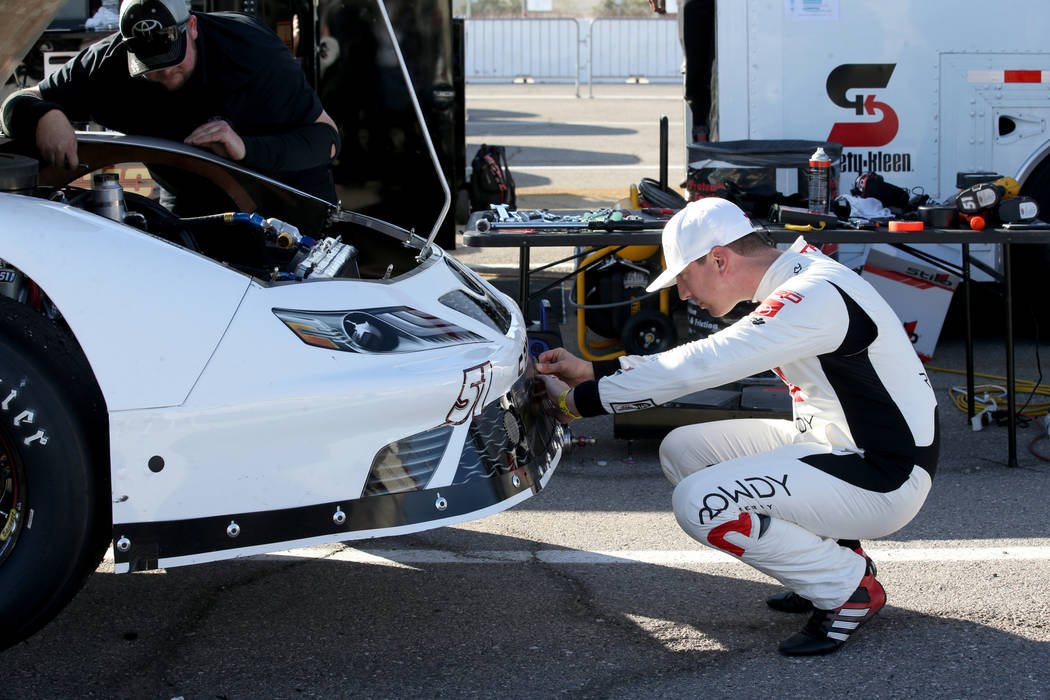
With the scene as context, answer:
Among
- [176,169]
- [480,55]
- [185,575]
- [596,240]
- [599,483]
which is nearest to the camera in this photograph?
[185,575]

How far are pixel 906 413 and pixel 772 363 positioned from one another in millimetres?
405

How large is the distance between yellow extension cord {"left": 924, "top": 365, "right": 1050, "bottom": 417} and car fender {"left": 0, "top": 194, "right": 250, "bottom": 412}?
147 inches

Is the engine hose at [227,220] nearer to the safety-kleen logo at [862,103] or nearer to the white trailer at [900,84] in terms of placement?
the white trailer at [900,84]

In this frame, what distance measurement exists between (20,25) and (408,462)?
2.15 metres

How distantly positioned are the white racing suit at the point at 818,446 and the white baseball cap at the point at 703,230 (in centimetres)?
18

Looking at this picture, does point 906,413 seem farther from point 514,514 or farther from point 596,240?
point 596,240

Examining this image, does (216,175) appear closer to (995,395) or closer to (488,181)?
(995,395)

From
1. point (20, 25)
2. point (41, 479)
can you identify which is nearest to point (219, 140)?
point (20, 25)

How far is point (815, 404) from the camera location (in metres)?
3.30

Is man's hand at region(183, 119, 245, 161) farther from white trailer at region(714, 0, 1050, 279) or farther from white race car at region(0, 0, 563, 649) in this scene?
white trailer at region(714, 0, 1050, 279)

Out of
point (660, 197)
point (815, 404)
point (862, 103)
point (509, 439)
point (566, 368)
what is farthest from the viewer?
point (862, 103)

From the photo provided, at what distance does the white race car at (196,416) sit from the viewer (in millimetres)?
2676

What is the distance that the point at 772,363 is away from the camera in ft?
10.2

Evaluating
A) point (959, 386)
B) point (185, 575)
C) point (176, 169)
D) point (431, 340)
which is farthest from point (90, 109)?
point (959, 386)
